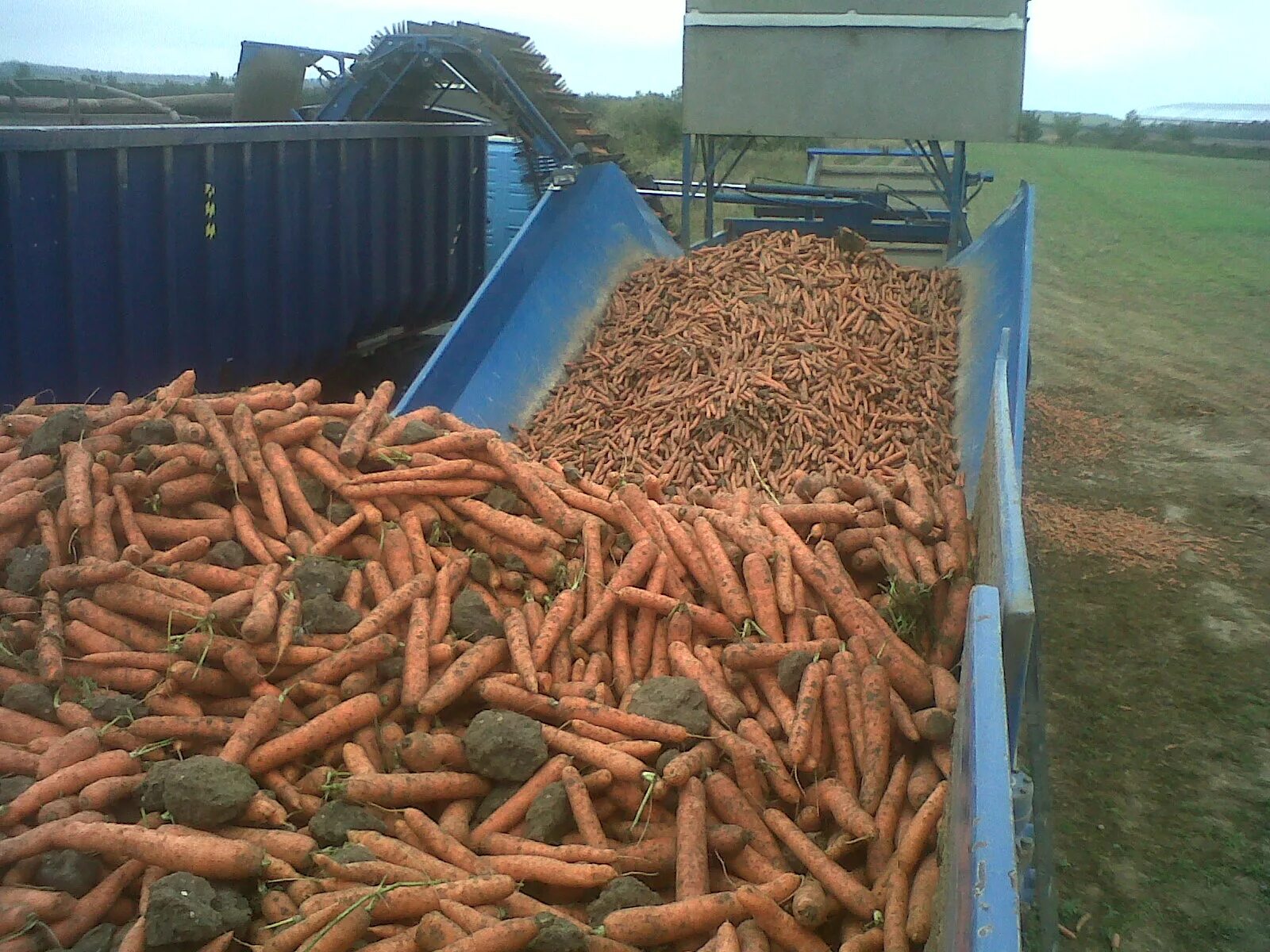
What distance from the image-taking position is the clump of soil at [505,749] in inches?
110

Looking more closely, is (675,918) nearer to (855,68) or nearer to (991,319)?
(991,319)

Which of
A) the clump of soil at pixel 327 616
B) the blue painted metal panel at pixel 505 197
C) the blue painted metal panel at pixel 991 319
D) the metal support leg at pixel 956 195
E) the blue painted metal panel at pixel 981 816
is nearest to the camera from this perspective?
the blue painted metal panel at pixel 981 816

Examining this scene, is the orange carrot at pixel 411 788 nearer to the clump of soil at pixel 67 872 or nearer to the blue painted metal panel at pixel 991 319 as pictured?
the clump of soil at pixel 67 872

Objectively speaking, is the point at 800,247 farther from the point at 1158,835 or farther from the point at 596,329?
the point at 1158,835

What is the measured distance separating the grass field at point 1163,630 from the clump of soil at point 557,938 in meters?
1.67

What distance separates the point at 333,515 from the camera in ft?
11.8

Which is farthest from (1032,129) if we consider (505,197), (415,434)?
(415,434)

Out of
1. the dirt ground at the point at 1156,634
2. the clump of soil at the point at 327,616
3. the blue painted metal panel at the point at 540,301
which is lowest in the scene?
the dirt ground at the point at 1156,634

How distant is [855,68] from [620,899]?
5.52m

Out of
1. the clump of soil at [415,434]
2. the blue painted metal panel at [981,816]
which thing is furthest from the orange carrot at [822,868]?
the clump of soil at [415,434]

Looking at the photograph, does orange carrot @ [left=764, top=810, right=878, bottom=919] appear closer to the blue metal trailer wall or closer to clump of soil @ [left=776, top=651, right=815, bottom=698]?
clump of soil @ [left=776, top=651, right=815, bottom=698]

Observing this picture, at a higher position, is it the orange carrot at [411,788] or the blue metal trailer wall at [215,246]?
the blue metal trailer wall at [215,246]

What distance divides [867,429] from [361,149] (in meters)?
3.72

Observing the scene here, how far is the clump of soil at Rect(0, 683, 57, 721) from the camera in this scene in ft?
9.25
